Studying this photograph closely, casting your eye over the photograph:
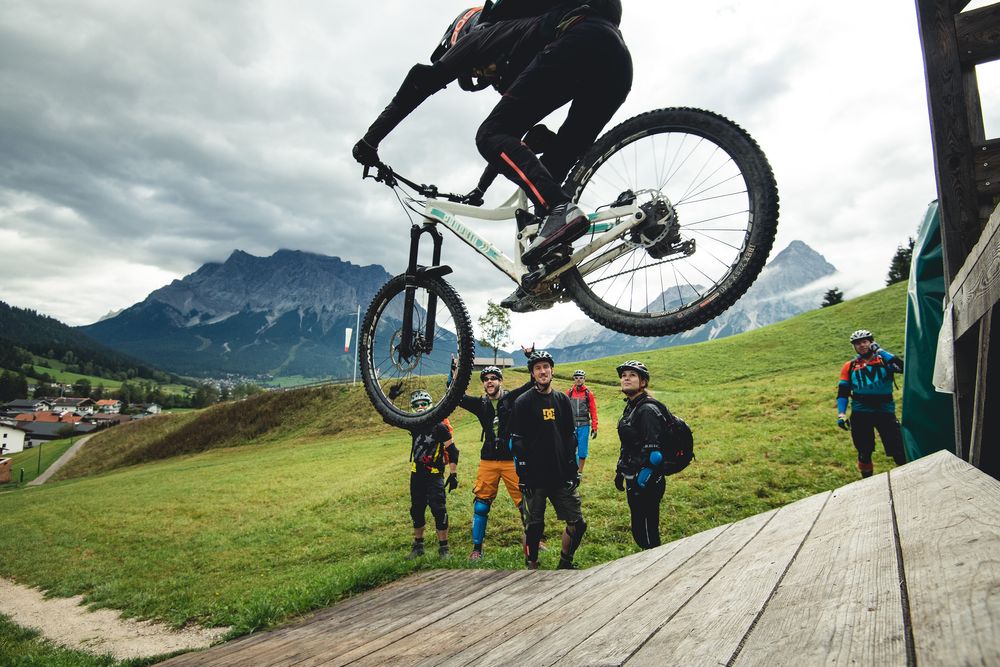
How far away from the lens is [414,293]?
4449 mm

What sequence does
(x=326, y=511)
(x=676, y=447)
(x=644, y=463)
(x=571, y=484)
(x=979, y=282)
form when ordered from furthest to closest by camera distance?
(x=326, y=511) → (x=571, y=484) → (x=676, y=447) → (x=644, y=463) → (x=979, y=282)

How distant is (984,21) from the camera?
11.0ft

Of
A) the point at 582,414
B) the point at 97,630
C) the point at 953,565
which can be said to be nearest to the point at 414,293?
the point at 953,565

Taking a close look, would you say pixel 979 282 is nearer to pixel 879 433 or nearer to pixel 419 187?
pixel 419 187

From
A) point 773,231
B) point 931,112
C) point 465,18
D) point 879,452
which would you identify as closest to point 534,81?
point 465,18

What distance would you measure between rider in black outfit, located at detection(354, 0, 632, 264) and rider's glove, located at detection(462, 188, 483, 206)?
1.02 metres

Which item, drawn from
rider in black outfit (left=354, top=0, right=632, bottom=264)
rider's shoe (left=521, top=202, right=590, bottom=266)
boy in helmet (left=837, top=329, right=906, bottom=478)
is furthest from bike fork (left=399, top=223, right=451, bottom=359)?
boy in helmet (left=837, top=329, right=906, bottom=478)

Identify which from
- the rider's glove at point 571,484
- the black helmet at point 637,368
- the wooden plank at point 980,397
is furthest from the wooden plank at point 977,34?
the rider's glove at point 571,484

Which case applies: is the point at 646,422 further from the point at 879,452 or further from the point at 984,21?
the point at 879,452

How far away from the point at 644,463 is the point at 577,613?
385cm

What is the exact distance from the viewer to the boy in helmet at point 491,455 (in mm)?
8188

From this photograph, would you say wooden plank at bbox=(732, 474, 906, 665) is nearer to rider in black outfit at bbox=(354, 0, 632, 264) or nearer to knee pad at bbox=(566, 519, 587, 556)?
rider in black outfit at bbox=(354, 0, 632, 264)

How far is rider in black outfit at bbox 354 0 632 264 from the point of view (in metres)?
2.85

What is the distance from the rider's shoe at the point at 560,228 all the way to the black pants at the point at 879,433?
28.0 feet
